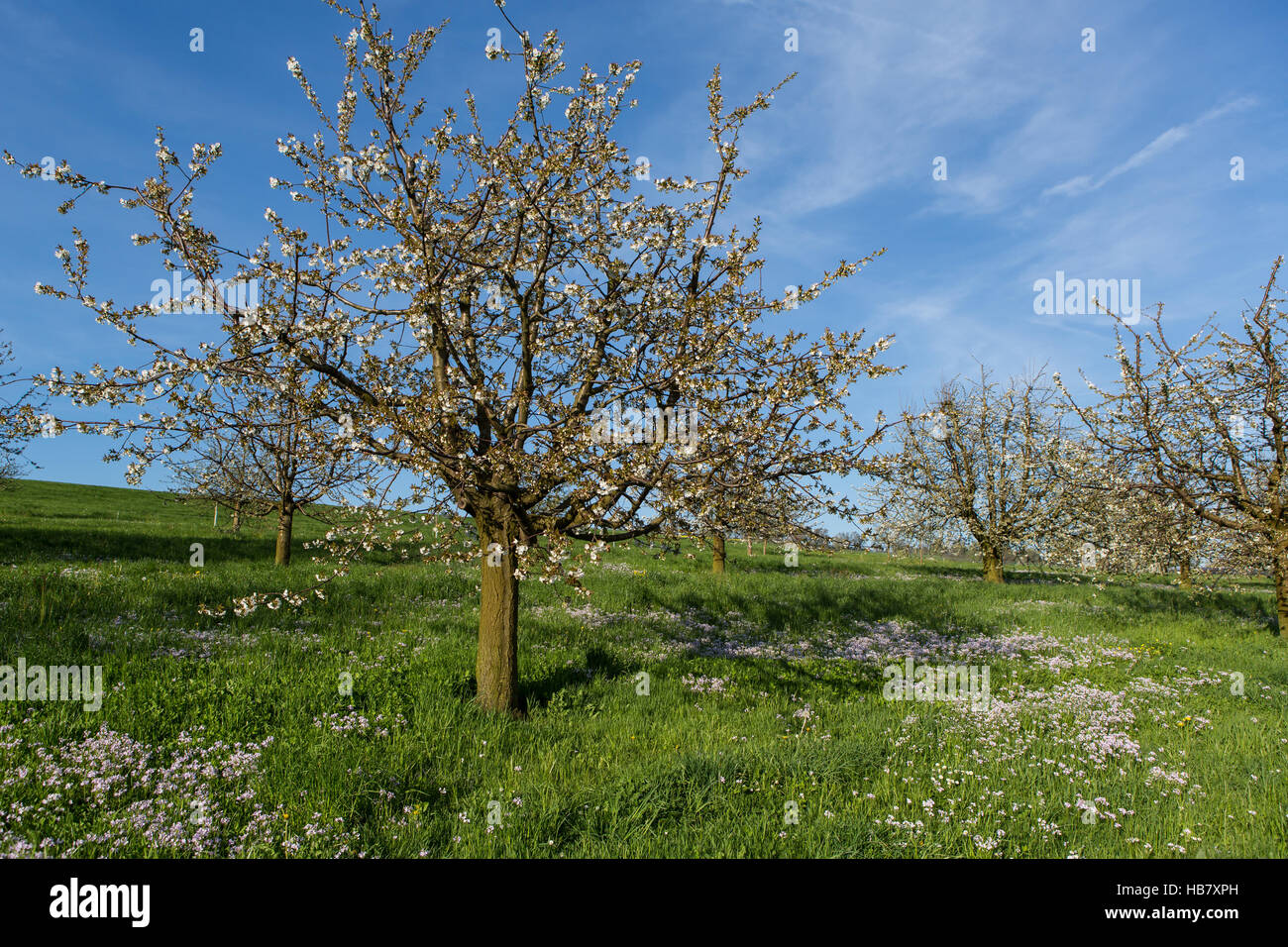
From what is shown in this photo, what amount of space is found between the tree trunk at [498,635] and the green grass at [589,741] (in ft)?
1.46

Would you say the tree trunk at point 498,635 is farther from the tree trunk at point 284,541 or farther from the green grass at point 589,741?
the tree trunk at point 284,541

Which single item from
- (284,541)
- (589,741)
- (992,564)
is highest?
(284,541)

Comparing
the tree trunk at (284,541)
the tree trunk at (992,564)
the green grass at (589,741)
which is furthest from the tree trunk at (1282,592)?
the tree trunk at (284,541)

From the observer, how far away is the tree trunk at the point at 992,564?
29.8 m

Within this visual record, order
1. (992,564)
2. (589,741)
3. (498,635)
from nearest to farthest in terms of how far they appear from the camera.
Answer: (589,741) < (498,635) < (992,564)

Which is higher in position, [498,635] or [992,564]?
[498,635]

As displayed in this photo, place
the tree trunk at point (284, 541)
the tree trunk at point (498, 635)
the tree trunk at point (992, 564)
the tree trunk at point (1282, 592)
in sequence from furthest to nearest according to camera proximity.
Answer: the tree trunk at point (992, 564)
the tree trunk at point (284, 541)
the tree trunk at point (1282, 592)
the tree trunk at point (498, 635)

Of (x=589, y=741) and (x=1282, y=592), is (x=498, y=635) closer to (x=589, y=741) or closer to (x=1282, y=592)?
(x=589, y=741)

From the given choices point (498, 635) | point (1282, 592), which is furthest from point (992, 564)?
point (498, 635)

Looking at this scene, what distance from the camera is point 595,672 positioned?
1088 centimetres

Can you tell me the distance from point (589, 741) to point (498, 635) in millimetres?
2000

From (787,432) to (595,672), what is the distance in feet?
18.7

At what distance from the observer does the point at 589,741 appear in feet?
26.1
